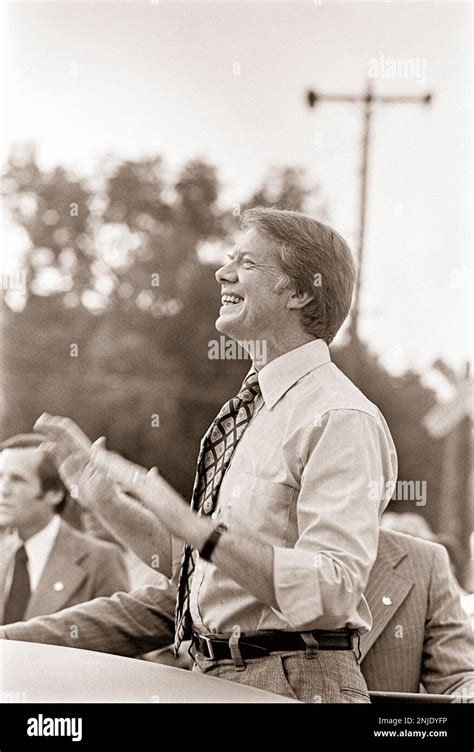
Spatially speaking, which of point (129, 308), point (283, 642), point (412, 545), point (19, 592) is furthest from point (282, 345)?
point (129, 308)

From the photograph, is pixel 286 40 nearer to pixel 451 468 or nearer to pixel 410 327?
pixel 410 327

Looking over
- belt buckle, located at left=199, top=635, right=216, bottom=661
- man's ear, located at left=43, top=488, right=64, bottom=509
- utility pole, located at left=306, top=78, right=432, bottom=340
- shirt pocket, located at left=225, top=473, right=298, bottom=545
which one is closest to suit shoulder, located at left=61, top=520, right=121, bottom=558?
man's ear, located at left=43, top=488, right=64, bottom=509

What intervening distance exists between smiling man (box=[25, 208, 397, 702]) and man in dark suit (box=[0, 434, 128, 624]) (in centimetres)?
184

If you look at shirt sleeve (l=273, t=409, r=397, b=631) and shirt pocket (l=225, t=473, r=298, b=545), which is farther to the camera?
shirt pocket (l=225, t=473, r=298, b=545)

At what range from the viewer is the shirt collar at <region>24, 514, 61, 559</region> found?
164 inches

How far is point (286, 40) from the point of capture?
22.7 feet

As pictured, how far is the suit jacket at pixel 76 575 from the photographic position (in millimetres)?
3902

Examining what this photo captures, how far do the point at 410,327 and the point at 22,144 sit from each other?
6440 millimetres

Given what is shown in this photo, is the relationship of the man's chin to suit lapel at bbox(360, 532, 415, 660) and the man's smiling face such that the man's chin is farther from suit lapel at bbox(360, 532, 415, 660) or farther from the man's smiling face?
suit lapel at bbox(360, 532, 415, 660)

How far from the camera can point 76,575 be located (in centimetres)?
395

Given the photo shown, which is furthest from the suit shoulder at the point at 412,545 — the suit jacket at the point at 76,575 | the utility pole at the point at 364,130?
the utility pole at the point at 364,130

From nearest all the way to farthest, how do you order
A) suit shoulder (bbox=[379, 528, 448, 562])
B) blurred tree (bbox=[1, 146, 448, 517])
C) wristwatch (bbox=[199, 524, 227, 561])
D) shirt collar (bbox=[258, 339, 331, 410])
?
wristwatch (bbox=[199, 524, 227, 561])
shirt collar (bbox=[258, 339, 331, 410])
suit shoulder (bbox=[379, 528, 448, 562])
blurred tree (bbox=[1, 146, 448, 517])

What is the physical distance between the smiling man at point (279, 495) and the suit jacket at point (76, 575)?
1897mm

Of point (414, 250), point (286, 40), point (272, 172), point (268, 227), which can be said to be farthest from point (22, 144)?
point (268, 227)
